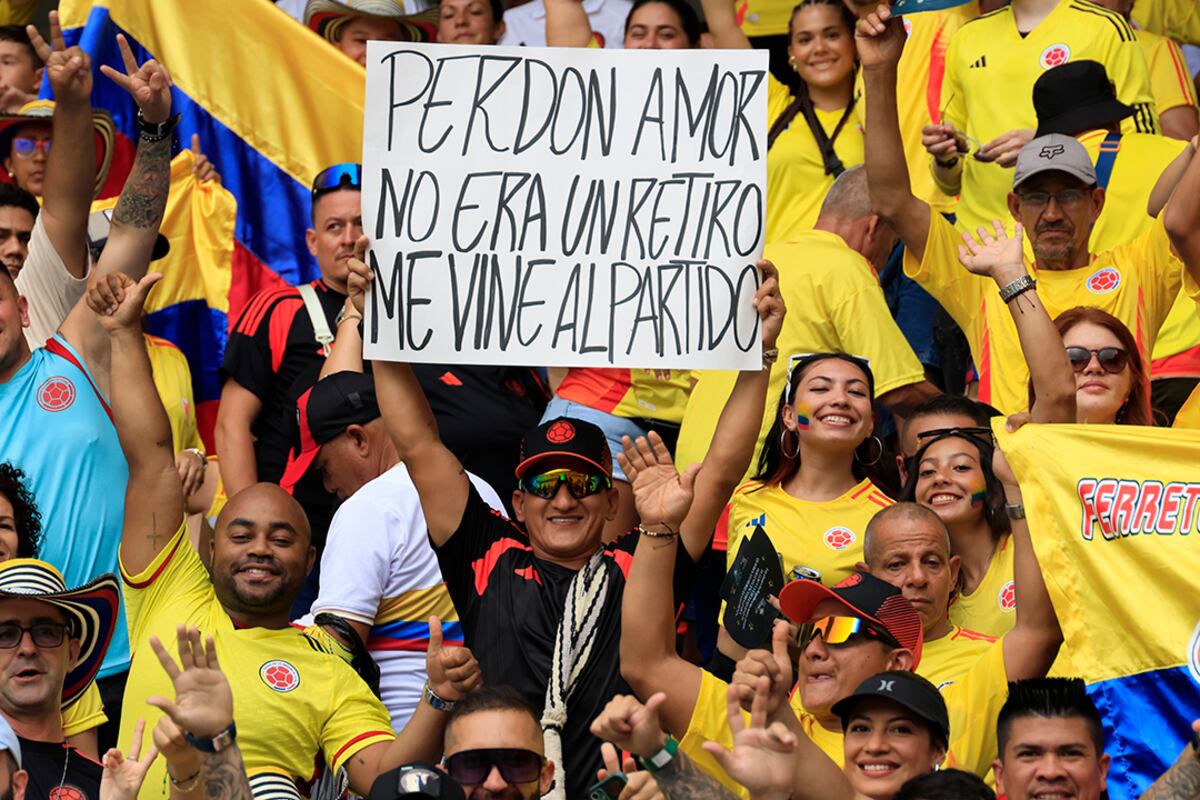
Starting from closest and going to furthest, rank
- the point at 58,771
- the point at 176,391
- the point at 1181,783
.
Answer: the point at 1181,783
the point at 58,771
the point at 176,391

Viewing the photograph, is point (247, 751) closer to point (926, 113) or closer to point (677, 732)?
point (677, 732)

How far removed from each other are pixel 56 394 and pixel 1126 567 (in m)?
3.33

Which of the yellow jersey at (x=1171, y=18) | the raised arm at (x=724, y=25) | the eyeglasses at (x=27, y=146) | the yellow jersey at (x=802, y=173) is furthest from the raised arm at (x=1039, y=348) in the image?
the eyeglasses at (x=27, y=146)

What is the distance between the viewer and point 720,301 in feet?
20.9

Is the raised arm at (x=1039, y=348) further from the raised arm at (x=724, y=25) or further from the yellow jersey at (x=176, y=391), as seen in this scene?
the raised arm at (x=724, y=25)

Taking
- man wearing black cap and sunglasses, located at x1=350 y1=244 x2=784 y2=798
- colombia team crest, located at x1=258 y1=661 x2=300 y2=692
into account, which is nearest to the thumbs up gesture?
man wearing black cap and sunglasses, located at x1=350 y1=244 x2=784 y2=798

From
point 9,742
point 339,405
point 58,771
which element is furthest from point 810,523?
point 9,742

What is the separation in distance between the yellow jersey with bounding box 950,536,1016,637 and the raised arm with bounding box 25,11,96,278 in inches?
125

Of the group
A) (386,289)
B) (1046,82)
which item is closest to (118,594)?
(386,289)

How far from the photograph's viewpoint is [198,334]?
9.01 metres

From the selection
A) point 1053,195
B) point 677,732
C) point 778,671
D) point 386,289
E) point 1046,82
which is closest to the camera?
point 778,671

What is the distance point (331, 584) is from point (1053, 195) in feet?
9.00

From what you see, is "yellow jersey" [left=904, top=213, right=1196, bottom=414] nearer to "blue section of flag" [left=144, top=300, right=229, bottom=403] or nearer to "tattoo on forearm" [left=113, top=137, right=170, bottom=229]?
"tattoo on forearm" [left=113, top=137, right=170, bottom=229]

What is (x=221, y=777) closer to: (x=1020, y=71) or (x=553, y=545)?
(x=553, y=545)
